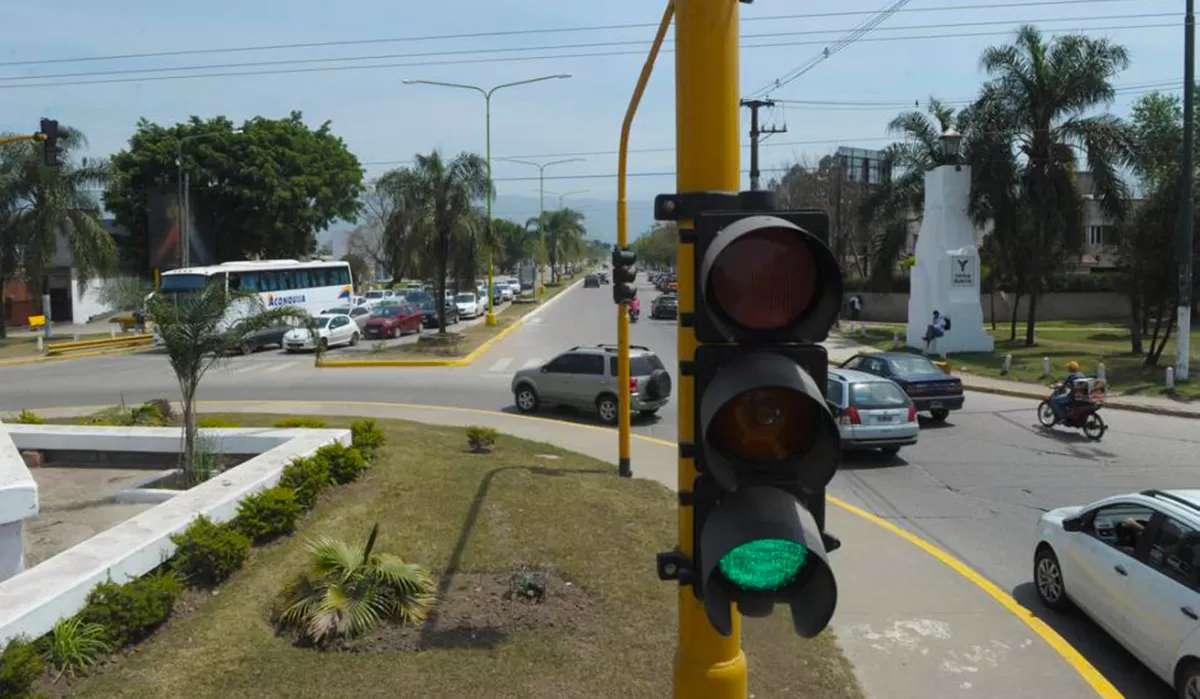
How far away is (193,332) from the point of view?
452 inches

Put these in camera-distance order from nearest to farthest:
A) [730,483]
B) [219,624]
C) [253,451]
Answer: [730,483] < [219,624] < [253,451]

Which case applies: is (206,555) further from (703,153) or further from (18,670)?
(703,153)

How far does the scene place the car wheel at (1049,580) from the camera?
8469 millimetres

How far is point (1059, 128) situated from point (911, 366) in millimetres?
19029

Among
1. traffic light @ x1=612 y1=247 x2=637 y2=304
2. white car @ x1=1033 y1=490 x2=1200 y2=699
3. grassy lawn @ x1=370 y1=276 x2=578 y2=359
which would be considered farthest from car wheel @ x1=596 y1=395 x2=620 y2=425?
grassy lawn @ x1=370 y1=276 x2=578 y2=359

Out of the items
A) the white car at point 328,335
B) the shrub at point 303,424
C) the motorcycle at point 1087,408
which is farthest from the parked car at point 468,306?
the motorcycle at point 1087,408

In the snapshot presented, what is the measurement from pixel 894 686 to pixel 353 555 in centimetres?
415

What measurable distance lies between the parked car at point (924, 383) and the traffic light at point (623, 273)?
923 cm

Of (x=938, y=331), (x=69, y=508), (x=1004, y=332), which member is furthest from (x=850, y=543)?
(x=1004, y=332)

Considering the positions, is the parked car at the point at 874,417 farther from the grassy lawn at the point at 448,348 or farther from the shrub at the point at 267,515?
the grassy lawn at the point at 448,348

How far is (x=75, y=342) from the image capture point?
39.1 meters

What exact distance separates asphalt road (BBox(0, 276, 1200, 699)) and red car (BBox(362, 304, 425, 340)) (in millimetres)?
7196

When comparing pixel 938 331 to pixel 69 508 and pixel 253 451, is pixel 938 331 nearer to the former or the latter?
pixel 253 451

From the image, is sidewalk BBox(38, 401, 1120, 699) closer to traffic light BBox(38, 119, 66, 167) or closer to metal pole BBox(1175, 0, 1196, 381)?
metal pole BBox(1175, 0, 1196, 381)
